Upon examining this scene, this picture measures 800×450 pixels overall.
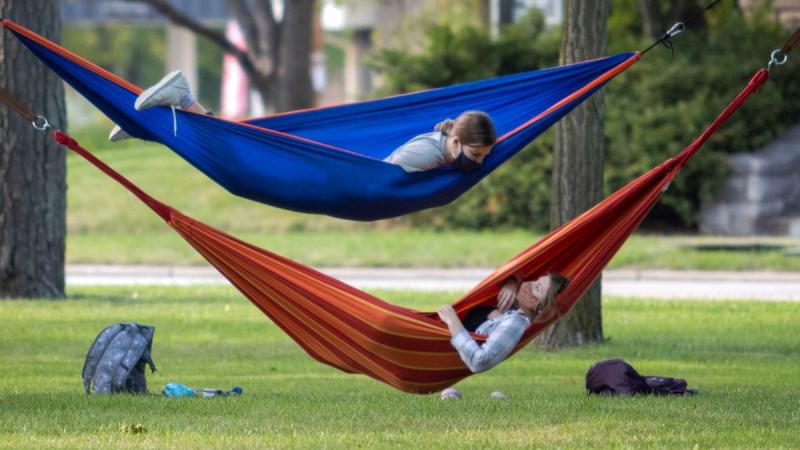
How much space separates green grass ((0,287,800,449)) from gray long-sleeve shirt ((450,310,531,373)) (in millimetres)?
271

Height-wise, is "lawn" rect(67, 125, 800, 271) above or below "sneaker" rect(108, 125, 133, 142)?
below

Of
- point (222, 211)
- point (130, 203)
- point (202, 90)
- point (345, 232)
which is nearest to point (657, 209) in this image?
point (345, 232)

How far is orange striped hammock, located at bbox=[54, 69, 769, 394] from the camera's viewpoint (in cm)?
688

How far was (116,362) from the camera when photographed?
306 inches

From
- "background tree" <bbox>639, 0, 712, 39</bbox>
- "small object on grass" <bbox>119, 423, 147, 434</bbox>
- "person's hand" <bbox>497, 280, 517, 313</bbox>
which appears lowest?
"small object on grass" <bbox>119, 423, 147, 434</bbox>

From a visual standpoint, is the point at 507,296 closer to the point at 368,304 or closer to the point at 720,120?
the point at 368,304

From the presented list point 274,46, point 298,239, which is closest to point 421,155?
point 298,239

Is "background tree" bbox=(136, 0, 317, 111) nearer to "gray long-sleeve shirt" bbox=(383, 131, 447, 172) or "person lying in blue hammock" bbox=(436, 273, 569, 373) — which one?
"gray long-sleeve shirt" bbox=(383, 131, 447, 172)

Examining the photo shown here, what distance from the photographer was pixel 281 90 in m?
25.8

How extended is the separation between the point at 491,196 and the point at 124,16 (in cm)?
3374

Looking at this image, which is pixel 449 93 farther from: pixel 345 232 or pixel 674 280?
pixel 345 232

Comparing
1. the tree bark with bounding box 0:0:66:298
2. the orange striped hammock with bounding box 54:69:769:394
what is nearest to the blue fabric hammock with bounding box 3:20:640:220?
the orange striped hammock with bounding box 54:69:769:394

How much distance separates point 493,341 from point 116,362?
2.06 metres

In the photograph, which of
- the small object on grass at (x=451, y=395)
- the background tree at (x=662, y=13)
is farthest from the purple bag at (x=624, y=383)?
the background tree at (x=662, y=13)
